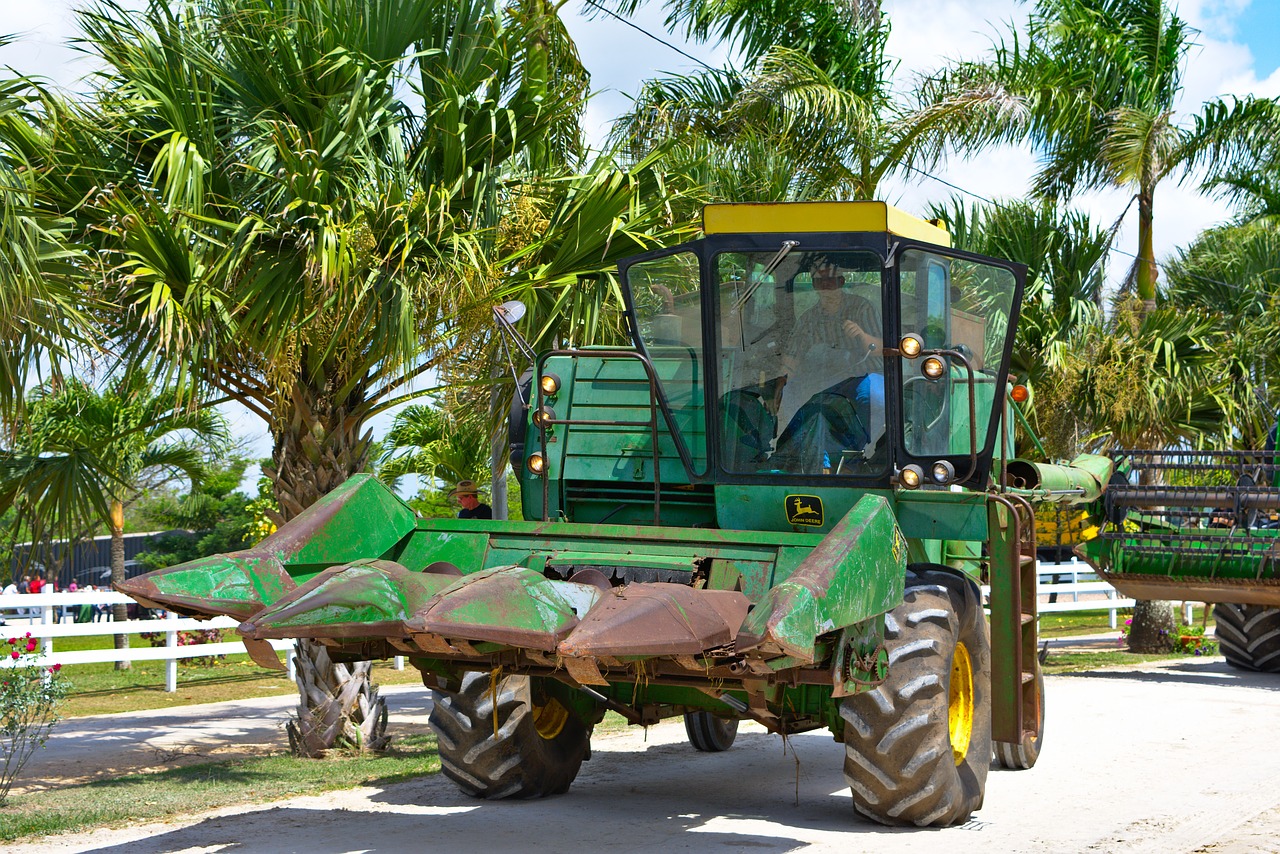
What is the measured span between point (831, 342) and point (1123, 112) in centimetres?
1234

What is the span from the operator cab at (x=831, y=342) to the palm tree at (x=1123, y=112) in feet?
35.4

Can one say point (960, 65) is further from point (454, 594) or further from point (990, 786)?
point (454, 594)

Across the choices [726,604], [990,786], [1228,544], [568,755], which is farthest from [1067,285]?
[726,604]

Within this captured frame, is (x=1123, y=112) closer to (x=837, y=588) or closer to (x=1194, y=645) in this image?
(x=1194, y=645)

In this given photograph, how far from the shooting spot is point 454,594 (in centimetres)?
563

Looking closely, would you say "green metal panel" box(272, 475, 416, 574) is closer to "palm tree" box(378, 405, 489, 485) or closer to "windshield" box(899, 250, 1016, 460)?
"windshield" box(899, 250, 1016, 460)

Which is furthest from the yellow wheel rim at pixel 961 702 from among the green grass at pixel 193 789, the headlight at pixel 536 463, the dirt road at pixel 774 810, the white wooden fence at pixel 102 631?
the white wooden fence at pixel 102 631

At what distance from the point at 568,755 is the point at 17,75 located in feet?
16.7

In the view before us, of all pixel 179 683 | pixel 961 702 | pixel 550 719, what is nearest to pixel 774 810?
pixel 961 702

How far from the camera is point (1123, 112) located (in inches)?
711

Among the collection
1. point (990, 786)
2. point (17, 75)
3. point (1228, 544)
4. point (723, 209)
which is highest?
point (17, 75)

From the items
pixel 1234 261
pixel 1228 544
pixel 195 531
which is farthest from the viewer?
pixel 195 531

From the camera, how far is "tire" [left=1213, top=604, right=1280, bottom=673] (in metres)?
15.0

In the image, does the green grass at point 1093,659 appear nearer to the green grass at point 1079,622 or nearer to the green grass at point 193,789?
the green grass at point 1079,622
